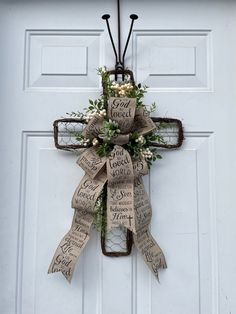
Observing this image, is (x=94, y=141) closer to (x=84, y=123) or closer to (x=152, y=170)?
(x=84, y=123)

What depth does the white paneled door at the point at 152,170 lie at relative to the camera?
991 mm

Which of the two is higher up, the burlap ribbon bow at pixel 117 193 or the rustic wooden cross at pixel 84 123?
the rustic wooden cross at pixel 84 123

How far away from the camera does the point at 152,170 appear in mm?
1019

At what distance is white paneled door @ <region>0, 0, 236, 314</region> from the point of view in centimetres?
99

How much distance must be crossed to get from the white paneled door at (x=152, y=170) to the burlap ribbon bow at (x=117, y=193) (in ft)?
0.18

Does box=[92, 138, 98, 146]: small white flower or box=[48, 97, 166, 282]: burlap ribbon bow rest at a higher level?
box=[92, 138, 98, 146]: small white flower

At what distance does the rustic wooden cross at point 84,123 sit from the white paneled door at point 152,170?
28 millimetres

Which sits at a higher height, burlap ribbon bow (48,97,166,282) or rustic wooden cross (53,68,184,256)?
rustic wooden cross (53,68,184,256)

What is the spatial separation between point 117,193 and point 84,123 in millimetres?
207

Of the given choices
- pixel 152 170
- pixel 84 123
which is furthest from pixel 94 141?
pixel 152 170

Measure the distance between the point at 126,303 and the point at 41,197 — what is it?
355 mm

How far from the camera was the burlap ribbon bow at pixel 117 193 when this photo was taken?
907 mm

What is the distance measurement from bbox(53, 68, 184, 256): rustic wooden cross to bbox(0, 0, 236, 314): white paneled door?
0.03 metres

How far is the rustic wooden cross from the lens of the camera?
98cm
